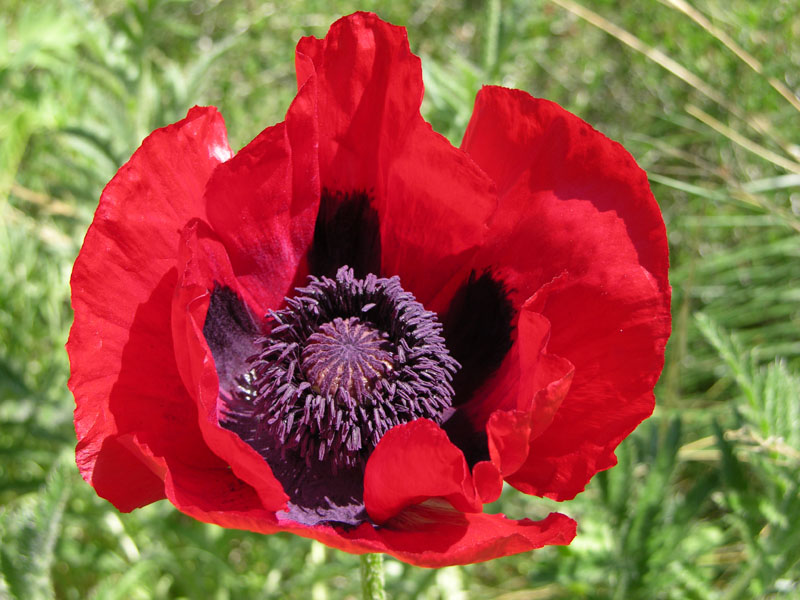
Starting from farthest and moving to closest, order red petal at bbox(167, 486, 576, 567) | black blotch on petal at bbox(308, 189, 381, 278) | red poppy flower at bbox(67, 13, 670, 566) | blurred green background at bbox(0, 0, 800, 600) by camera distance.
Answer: blurred green background at bbox(0, 0, 800, 600), black blotch on petal at bbox(308, 189, 381, 278), red poppy flower at bbox(67, 13, 670, 566), red petal at bbox(167, 486, 576, 567)

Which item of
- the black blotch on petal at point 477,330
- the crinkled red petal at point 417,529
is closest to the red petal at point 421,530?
the crinkled red petal at point 417,529

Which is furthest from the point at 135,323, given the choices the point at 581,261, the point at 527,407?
the point at 581,261

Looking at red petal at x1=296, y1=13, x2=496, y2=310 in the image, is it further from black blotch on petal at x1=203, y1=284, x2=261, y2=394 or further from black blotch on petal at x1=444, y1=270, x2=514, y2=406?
black blotch on petal at x1=203, y1=284, x2=261, y2=394

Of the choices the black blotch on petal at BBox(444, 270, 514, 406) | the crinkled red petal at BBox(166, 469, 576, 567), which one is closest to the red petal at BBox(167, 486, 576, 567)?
the crinkled red petal at BBox(166, 469, 576, 567)

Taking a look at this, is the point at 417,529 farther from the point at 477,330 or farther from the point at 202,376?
the point at 477,330

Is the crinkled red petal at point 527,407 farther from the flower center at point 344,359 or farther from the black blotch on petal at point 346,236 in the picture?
the black blotch on petal at point 346,236

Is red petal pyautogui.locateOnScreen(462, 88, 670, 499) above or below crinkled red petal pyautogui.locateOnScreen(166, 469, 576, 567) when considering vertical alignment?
above

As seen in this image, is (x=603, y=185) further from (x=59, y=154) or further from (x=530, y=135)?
(x=59, y=154)
